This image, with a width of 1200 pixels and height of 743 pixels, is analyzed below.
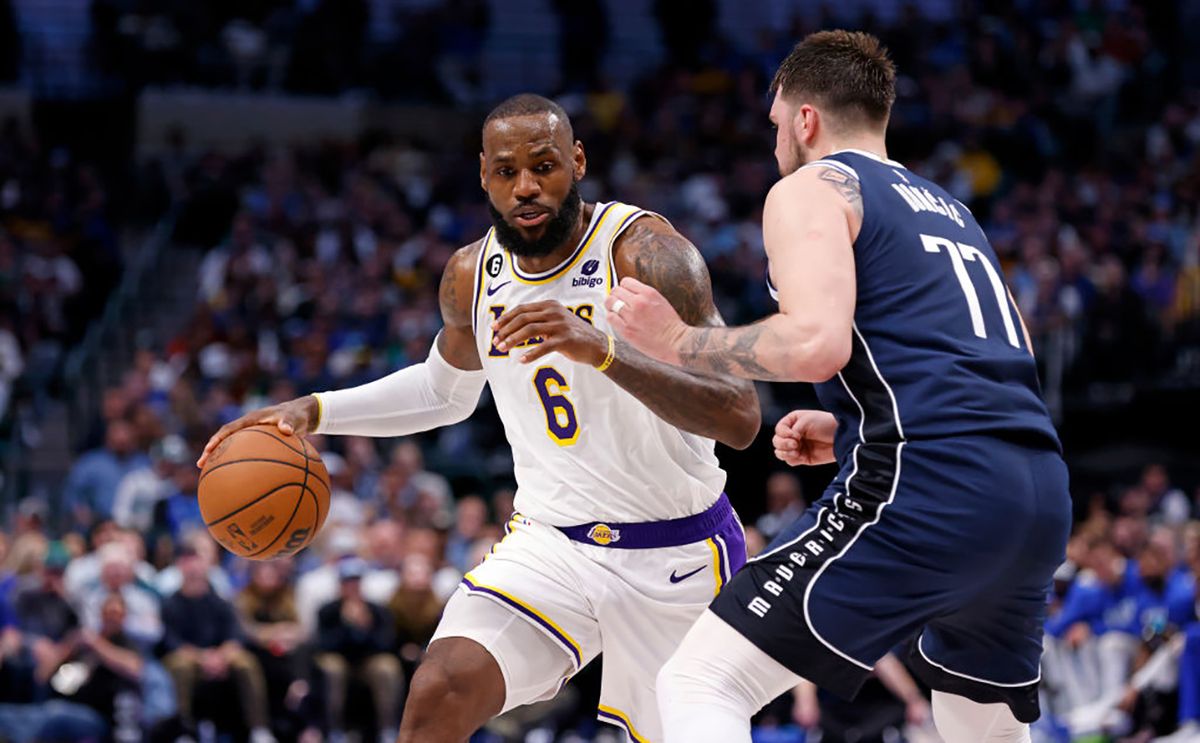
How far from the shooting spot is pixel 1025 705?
4668 millimetres

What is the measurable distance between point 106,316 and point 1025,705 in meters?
14.0

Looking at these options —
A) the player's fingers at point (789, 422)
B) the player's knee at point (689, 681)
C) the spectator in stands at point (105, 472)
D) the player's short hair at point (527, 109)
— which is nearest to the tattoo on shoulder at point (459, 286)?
the player's short hair at point (527, 109)

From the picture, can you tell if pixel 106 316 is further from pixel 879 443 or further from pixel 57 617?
pixel 879 443

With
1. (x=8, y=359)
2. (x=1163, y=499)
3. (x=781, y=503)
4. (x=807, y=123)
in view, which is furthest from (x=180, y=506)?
(x=807, y=123)

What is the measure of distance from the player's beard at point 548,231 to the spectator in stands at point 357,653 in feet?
20.0

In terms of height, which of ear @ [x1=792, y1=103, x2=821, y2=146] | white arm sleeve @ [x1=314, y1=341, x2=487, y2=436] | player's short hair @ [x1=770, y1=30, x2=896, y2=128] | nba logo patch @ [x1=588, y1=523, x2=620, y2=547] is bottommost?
nba logo patch @ [x1=588, y1=523, x2=620, y2=547]

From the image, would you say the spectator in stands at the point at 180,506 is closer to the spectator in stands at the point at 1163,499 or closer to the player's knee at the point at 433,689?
the player's knee at the point at 433,689

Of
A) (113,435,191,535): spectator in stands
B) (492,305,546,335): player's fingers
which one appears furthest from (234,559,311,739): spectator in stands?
(492,305,546,335): player's fingers

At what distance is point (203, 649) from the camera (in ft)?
35.7

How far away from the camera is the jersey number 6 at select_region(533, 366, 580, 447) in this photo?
5.43 m

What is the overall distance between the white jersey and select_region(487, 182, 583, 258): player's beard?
82mm

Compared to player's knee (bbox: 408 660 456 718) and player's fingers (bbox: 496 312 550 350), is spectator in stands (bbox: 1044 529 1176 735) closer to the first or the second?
player's knee (bbox: 408 660 456 718)

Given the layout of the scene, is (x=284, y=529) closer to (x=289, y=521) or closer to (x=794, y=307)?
(x=289, y=521)

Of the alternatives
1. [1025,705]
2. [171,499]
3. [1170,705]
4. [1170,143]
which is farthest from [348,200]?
[1025,705]
